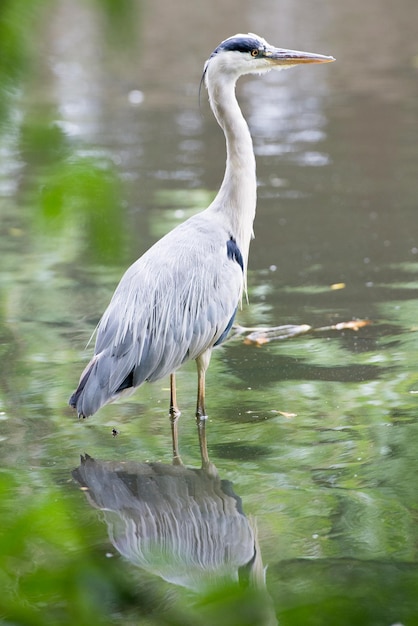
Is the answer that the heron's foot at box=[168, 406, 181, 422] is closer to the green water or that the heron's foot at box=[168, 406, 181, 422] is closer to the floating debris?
the green water

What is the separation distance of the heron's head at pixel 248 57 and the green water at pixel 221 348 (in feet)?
2.91

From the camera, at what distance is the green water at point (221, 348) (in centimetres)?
102

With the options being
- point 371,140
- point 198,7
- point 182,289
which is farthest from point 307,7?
point 182,289

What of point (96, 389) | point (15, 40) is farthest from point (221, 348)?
point (15, 40)

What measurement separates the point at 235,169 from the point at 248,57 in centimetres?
55

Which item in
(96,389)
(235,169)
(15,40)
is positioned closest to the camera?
(15,40)

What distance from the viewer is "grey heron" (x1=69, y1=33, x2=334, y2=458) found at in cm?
465

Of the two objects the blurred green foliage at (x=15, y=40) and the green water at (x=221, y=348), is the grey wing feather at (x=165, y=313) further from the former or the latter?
the blurred green foliage at (x=15, y=40)

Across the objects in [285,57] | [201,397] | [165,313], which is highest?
[285,57]

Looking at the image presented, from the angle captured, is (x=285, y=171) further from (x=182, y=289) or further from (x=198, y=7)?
(x=198, y=7)

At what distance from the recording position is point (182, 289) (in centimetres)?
484

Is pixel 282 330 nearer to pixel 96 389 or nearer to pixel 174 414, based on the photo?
pixel 174 414

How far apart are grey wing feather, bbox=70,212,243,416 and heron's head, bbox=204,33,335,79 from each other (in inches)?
29.7

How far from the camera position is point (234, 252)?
516 centimetres
